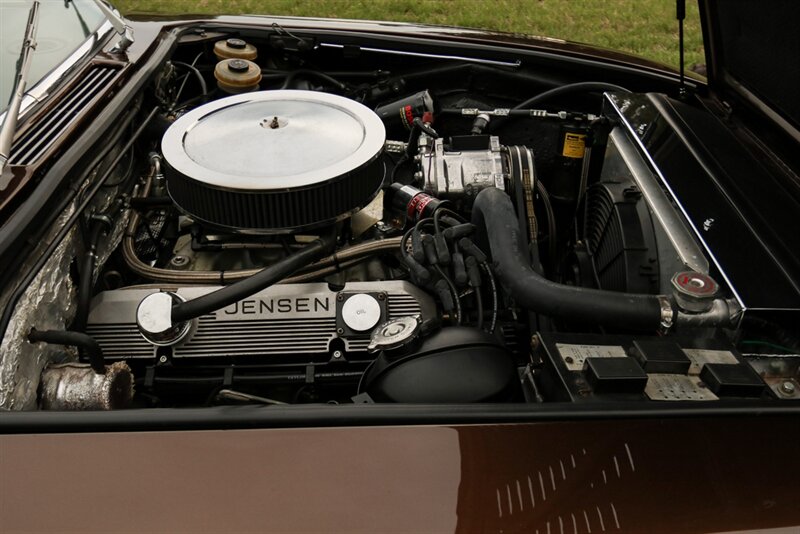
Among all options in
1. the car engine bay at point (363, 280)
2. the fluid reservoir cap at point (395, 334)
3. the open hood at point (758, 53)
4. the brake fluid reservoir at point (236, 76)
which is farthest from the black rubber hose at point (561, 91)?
the fluid reservoir cap at point (395, 334)

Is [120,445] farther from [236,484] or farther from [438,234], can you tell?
[438,234]

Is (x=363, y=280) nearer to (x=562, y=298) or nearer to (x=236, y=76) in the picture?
(x=562, y=298)

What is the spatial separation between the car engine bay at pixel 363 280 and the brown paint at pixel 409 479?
100 millimetres

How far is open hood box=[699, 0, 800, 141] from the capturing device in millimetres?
1317

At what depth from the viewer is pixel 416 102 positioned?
1.82m

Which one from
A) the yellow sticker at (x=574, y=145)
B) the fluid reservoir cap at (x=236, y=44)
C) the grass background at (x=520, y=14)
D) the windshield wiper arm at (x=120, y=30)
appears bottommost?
the grass background at (x=520, y=14)

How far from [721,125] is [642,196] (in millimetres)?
417

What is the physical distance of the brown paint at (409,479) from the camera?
742mm

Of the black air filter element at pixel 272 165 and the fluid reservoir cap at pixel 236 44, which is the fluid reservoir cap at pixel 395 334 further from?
the fluid reservoir cap at pixel 236 44

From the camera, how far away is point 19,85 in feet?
4.21

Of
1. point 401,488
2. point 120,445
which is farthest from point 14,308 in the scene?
point 401,488

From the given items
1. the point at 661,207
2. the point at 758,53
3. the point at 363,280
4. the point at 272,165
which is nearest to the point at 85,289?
the point at 272,165

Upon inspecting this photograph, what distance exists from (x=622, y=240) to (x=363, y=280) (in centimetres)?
53

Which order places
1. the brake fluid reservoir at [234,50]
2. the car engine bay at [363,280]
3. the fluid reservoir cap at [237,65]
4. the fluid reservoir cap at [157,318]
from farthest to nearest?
1. the brake fluid reservoir at [234,50]
2. the fluid reservoir cap at [237,65]
3. the fluid reservoir cap at [157,318]
4. the car engine bay at [363,280]
